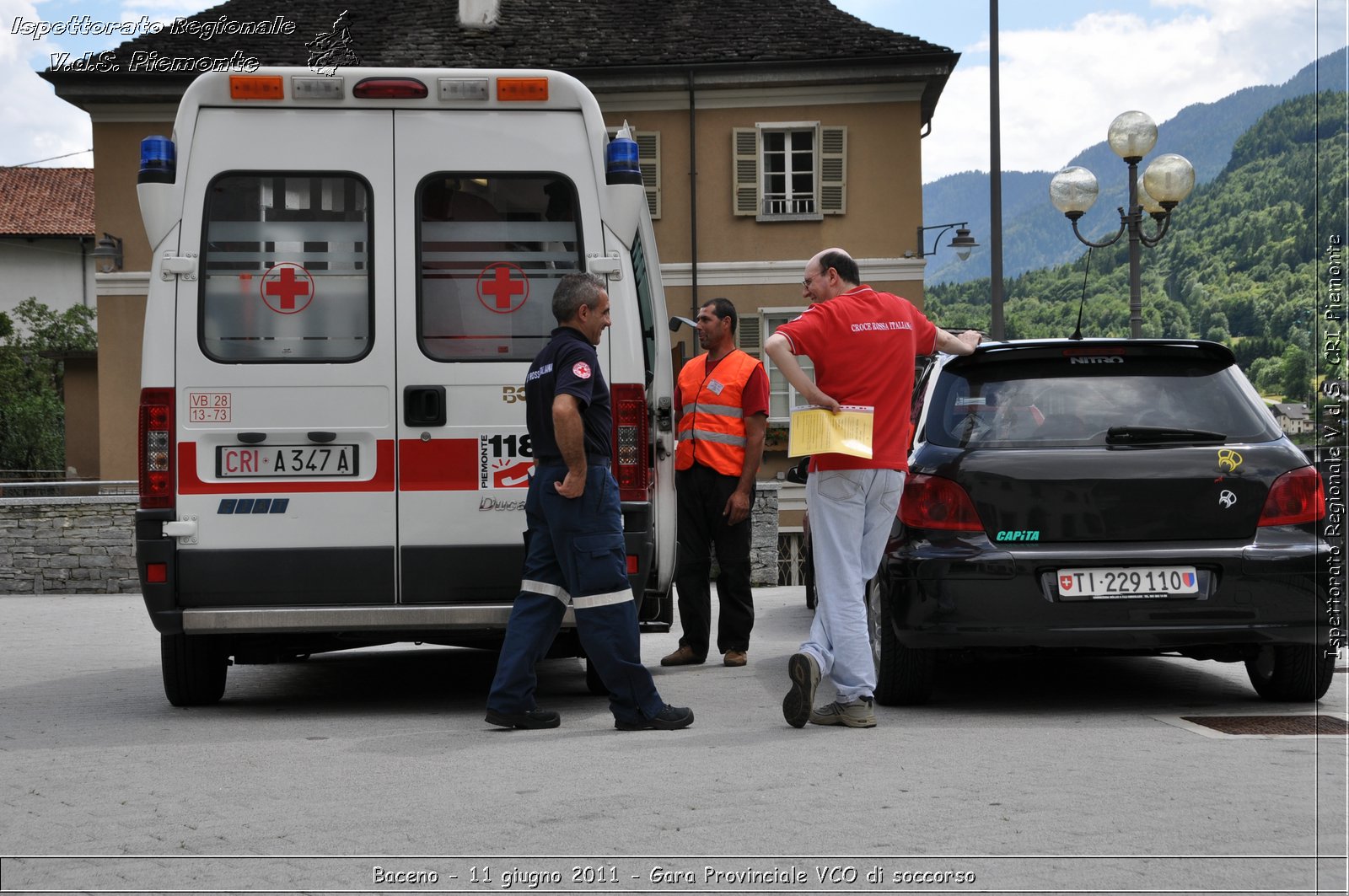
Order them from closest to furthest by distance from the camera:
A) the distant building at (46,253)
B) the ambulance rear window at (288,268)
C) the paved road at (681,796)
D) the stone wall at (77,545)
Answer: the paved road at (681,796) < the ambulance rear window at (288,268) < the stone wall at (77,545) < the distant building at (46,253)

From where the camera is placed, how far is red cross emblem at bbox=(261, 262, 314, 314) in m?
7.24

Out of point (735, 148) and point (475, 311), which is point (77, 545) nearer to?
point (475, 311)

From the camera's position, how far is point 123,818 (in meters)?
4.95

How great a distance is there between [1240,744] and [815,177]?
2355 centimetres

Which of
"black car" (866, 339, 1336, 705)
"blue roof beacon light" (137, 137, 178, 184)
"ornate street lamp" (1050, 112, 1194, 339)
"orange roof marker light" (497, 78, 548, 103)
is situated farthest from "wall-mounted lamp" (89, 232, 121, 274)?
"black car" (866, 339, 1336, 705)

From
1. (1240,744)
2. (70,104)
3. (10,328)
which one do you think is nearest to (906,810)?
(1240,744)

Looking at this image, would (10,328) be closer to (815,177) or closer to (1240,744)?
(815,177)

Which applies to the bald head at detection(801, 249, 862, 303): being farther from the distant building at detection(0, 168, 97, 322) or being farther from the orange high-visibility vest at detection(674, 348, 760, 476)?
the distant building at detection(0, 168, 97, 322)

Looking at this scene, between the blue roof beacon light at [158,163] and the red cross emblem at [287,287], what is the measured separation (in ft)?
1.97

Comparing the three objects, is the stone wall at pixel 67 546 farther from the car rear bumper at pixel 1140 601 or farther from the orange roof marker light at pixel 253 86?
the car rear bumper at pixel 1140 601

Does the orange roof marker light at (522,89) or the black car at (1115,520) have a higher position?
the orange roof marker light at (522,89)

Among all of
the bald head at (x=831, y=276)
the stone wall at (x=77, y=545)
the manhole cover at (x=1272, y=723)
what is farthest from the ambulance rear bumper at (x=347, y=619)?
the stone wall at (x=77, y=545)

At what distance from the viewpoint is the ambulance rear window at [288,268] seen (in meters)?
7.21

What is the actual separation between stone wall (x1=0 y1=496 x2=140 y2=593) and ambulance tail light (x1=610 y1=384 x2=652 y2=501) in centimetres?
1028
